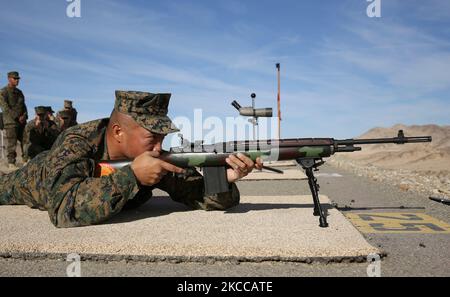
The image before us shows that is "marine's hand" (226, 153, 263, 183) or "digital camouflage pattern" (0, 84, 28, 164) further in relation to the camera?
"digital camouflage pattern" (0, 84, 28, 164)

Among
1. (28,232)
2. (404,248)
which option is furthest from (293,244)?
(28,232)

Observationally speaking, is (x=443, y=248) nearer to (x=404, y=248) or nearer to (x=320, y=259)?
(x=404, y=248)

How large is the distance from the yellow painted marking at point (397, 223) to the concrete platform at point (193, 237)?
349mm

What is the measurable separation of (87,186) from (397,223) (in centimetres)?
342

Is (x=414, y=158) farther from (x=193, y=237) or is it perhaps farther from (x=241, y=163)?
(x=193, y=237)

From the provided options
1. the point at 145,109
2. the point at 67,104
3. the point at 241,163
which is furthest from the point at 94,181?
the point at 67,104

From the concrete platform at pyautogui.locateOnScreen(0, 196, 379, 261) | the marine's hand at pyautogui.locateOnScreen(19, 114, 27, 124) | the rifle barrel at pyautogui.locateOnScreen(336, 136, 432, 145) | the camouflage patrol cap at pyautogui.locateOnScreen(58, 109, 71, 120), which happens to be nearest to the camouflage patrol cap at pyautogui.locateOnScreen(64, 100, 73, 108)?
the camouflage patrol cap at pyautogui.locateOnScreen(58, 109, 71, 120)

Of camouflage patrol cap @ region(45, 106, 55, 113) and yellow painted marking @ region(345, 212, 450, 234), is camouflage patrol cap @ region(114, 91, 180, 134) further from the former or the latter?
camouflage patrol cap @ region(45, 106, 55, 113)

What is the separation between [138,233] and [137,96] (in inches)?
54.2

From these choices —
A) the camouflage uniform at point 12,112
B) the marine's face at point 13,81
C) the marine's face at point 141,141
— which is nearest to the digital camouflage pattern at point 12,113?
the camouflage uniform at point 12,112

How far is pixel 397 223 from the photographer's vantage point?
431cm

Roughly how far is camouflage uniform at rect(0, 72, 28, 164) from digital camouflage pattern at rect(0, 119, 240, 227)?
25.3 ft

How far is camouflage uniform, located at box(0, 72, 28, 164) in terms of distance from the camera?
11.1 m
